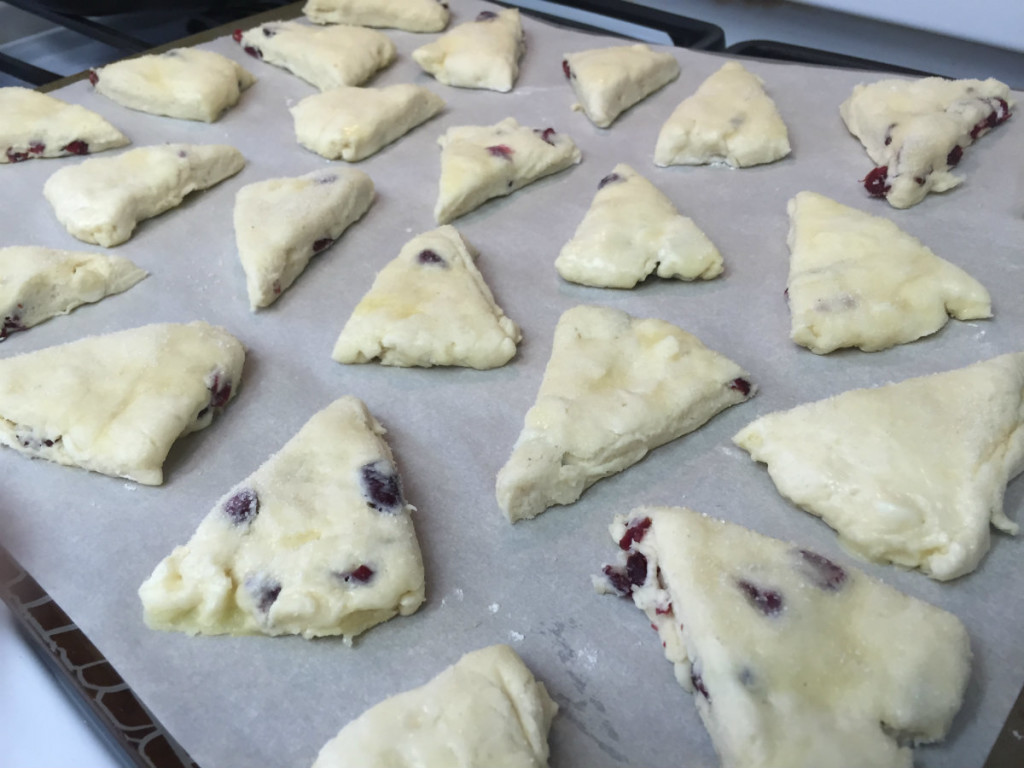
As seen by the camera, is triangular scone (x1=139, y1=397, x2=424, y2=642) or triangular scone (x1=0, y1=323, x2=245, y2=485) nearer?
triangular scone (x1=139, y1=397, x2=424, y2=642)

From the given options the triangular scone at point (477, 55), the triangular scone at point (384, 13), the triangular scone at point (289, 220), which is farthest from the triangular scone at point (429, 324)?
the triangular scone at point (384, 13)

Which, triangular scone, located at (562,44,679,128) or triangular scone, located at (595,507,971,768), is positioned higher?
triangular scone, located at (562,44,679,128)

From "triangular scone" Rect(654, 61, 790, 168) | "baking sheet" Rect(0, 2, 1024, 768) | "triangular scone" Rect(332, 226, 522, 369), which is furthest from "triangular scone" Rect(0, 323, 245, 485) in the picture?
"triangular scone" Rect(654, 61, 790, 168)

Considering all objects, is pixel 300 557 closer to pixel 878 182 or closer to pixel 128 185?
pixel 128 185

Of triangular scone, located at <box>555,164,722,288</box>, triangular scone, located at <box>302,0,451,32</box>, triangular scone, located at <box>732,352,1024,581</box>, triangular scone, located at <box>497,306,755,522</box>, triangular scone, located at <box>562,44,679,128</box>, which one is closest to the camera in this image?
triangular scone, located at <box>732,352,1024,581</box>

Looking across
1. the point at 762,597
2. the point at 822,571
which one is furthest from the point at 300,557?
the point at 822,571

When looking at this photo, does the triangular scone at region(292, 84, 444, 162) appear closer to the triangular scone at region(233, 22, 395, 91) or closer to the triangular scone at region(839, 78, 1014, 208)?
the triangular scone at region(233, 22, 395, 91)

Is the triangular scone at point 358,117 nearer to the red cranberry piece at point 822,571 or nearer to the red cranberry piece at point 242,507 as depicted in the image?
the red cranberry piece at point 242,507
